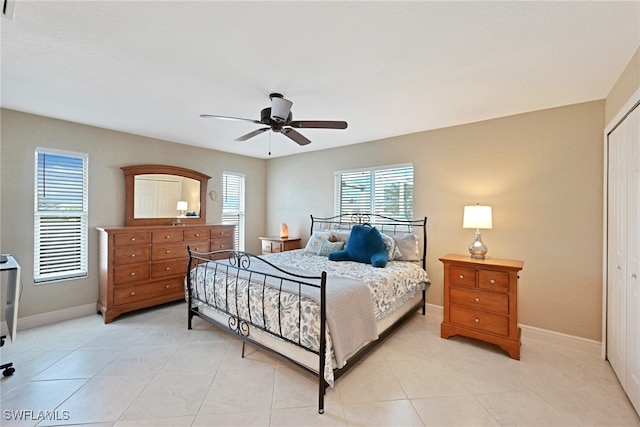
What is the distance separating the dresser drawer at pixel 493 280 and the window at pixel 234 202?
4268 millimetres

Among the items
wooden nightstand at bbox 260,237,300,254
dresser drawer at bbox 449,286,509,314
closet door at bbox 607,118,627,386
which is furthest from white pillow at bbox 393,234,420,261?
wooden nightstand at bbox 260,237,300,254

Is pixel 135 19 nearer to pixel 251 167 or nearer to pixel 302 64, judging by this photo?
pixel 302 64

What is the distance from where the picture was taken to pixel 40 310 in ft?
11.3

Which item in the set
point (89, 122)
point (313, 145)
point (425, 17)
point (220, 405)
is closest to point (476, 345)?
point (220, 405)

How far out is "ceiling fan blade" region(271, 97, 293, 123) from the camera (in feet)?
7.84

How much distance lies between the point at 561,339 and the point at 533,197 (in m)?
1.56

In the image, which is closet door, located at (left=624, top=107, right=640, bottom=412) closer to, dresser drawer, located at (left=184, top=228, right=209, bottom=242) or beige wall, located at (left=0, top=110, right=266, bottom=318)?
dresser drawer, located at (left=184, top=228, right=209, bottom=242)

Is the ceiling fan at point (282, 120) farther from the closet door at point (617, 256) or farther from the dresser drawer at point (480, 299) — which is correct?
the closet door at point (617, 256)

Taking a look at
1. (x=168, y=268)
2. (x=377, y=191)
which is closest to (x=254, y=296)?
(x=168, y=268)

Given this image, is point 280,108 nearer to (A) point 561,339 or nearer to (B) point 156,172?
(B) point 156,172

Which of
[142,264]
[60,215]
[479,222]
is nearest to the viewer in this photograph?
[479,222]

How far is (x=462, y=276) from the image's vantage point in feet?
10.0

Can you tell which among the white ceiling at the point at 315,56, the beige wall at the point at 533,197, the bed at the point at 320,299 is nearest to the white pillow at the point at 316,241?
the bed at the point at 320,299

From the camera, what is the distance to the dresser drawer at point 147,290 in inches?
142
